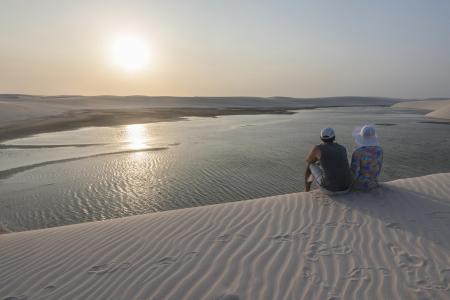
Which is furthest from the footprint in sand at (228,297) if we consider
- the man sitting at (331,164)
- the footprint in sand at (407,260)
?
the man sitting at (331,164)

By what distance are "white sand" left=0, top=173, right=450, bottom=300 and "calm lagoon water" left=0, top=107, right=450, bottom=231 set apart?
204 cm

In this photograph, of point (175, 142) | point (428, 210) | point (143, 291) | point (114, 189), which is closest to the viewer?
point (143, 291)

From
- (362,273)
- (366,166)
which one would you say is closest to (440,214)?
(366,166)

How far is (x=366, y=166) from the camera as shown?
587cm

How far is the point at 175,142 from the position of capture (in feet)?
57.3

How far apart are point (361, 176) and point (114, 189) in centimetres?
615

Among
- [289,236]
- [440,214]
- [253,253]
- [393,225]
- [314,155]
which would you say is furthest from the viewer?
[314,155]

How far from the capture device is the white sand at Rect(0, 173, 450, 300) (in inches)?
137

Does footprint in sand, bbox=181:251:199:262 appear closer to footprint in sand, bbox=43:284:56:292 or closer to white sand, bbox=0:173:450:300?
white sand, bbox=0:173:450:300

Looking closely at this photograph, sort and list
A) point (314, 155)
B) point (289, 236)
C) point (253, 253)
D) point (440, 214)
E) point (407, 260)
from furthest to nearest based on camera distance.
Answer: point (314, 155), point (440, 214), point (289, 236), point (253, 253), point (407, 260)

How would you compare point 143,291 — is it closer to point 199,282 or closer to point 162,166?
point 199,282

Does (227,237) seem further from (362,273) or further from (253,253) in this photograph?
(362,273)

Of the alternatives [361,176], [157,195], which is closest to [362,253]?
[361,176]

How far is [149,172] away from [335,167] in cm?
669
